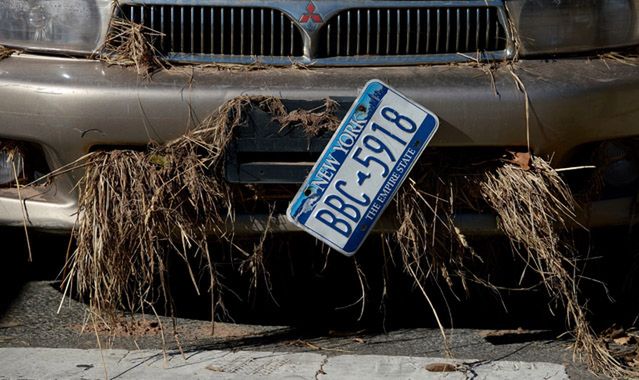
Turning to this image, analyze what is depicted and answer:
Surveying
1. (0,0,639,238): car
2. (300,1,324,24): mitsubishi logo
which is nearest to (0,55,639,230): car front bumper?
(0,0,639,238): car

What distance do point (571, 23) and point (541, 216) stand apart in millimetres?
626

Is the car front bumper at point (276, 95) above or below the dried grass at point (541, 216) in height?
above

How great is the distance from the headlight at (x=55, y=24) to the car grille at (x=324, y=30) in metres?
0.09


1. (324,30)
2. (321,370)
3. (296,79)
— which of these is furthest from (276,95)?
(321,370)

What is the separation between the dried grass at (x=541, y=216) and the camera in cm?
367

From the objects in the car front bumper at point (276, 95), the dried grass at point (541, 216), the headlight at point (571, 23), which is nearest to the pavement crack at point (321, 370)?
the car front bumper at point (276, 95)

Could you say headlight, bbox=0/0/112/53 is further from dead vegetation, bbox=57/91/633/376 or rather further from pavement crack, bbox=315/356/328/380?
pavement crack, bbox=315/356/328/380

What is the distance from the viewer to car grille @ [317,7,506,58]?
12.1ft

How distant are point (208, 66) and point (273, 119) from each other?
297 mm

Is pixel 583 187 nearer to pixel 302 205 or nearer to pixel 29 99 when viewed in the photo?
pixel 302 205

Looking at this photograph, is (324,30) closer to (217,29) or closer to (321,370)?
(217,29)

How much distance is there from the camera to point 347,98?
3.59 meters

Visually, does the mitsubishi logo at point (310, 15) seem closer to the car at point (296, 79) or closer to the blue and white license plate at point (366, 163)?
the car at point (296, 79)

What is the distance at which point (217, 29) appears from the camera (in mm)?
3678
